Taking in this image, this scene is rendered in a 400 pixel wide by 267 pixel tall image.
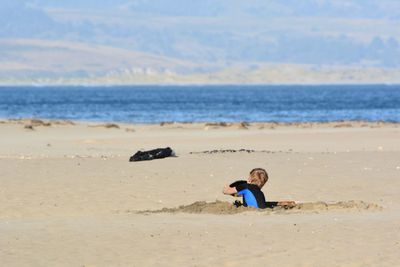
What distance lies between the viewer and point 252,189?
56.2 ft

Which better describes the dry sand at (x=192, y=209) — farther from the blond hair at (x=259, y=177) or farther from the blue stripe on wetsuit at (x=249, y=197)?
the blond hair at (x=259, y=177)

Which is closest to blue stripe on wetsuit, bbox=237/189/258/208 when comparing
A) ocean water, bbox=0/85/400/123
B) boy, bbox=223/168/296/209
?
boy, bbox=223/168/296/209

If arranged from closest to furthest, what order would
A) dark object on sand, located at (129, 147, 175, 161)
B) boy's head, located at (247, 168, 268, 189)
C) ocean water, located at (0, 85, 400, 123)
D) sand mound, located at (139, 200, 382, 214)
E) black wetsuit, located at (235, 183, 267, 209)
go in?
boy's head, located at (247, 168, 268, 189)
black wetsuit, located at (235, 183, 267, 209)
sand mound, located at (139, 200, 382, 214)
dark object on sand, located at (129, 147, 175, 161)
ocean water, located at (0, 85, 400, 123)

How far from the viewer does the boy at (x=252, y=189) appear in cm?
1694

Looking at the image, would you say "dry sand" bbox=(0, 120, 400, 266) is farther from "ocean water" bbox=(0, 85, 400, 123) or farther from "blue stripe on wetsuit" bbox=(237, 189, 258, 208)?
"ocean water" bbox=(0, 85, 400, 123)

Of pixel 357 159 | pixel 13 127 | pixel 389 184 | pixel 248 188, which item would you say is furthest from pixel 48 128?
pixel 248 188

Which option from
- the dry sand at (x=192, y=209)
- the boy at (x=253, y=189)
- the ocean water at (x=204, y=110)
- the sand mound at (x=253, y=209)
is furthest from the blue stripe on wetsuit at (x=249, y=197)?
the ocean water at (x=204, y=110)

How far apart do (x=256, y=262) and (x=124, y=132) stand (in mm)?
30650

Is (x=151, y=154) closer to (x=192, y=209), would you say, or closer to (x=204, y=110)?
(x=192, y=209)

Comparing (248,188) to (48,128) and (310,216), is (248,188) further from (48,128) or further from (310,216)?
(48,128)

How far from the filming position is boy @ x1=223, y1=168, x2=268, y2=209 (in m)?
16.9

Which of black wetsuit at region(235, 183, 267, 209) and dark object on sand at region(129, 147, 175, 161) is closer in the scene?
black wetsuit at region(235, 183, 267, 209)

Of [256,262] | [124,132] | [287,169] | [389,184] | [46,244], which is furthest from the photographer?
[124,132]

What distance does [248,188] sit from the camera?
1716 centimetres
